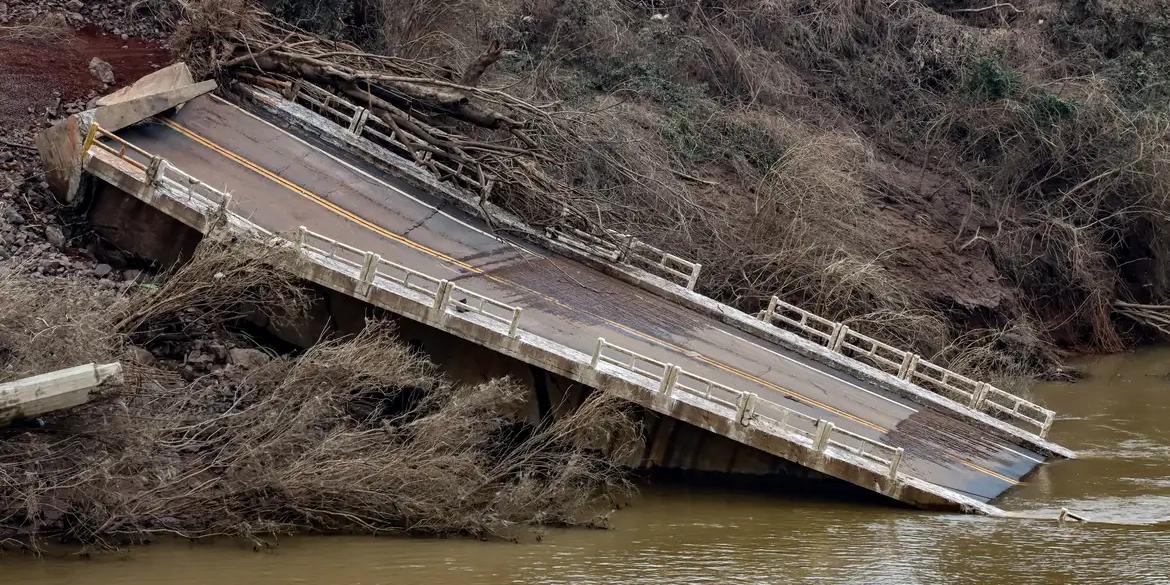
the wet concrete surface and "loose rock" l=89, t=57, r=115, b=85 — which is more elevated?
"loose rock" l=89, t=57, r=115, b=85

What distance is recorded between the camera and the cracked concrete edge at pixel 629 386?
20234 millimetres

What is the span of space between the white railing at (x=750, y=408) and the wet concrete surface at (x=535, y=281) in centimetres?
62

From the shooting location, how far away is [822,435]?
20.1 m

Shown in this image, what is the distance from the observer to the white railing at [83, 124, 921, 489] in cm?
2020

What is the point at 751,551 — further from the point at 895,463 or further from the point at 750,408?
the point at 895,463

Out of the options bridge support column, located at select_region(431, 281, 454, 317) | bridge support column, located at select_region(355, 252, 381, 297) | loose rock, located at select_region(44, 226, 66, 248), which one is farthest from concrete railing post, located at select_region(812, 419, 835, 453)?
loose rock, located at select_region(44, 226, 66, 248)

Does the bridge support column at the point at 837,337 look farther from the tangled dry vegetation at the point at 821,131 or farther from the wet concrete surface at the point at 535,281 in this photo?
the tangled dry vegetation at the point at 821,131

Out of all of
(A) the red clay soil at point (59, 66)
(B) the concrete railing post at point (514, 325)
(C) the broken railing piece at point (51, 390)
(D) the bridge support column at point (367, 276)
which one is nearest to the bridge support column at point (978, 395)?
(B) the concrete railing post at point (514, 325)

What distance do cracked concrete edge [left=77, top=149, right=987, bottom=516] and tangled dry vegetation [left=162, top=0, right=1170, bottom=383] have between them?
234 inches

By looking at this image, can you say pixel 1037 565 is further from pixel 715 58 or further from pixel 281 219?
pixel 715 58

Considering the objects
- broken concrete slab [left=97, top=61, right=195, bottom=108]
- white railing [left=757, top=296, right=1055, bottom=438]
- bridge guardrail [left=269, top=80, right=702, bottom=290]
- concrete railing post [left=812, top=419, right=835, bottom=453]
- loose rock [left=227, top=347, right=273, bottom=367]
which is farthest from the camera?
bridge guardrail [left=269, top=80, right=702, bottom=290]

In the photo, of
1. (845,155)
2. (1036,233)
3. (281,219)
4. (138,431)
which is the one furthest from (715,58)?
(138,431)

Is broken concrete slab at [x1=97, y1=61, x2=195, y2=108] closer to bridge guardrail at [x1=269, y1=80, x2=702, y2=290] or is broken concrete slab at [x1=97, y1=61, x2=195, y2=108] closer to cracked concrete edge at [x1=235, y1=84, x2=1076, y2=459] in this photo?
cracked concrete edge at [x1=235, y1=84, x2=1076, y2=459]

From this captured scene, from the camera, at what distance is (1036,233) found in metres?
35.4
